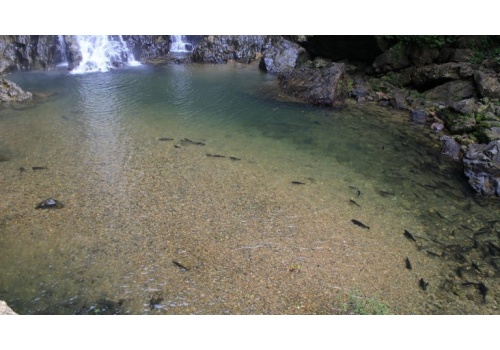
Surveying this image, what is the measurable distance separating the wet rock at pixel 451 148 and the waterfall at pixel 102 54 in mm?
18100

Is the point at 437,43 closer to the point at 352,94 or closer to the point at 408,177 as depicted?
the point at 352,94

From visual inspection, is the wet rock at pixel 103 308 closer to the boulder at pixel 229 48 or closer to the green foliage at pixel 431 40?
the green foliage at pixel 431 40

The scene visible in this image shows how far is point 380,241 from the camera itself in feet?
21.7

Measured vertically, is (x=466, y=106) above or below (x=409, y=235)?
above

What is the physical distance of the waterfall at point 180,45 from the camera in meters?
25.2

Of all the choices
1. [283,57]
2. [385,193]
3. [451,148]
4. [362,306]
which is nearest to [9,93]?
[283,57]

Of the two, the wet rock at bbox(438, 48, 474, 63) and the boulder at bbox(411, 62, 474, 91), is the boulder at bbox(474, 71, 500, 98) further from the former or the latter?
the wet rock at bbox(438, 48, 474, 63)

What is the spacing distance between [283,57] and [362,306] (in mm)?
17984

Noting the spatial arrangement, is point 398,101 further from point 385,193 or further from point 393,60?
point 385,193

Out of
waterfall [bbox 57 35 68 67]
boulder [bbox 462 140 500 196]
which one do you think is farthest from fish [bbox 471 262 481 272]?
waterfall [bbox 57 35 68 67]

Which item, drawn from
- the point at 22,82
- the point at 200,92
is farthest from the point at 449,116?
the point at 22,82

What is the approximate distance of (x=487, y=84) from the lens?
12.5m

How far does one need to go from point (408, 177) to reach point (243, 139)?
487 centimetres

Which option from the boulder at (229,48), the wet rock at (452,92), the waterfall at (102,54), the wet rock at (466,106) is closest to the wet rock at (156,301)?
the wet rock at (466,106)
